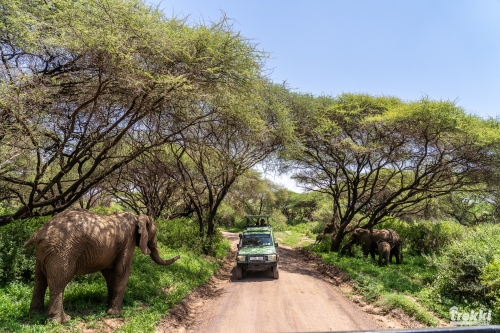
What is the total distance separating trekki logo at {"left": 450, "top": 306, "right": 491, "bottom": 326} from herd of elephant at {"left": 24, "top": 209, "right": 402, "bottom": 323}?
292 inches

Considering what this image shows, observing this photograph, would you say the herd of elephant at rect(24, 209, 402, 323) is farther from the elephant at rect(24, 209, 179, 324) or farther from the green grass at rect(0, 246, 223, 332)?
the green grass at rect(0, 246, 223, 332)

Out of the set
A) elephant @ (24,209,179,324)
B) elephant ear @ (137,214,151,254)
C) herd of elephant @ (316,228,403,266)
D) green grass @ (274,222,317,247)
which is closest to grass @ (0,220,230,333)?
elephant @ (24,209,179,324)

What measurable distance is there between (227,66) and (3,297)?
7.53 metres

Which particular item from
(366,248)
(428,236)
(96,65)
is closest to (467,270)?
(366,248)

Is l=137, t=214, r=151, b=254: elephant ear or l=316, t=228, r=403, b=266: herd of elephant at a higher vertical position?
l=137, t=214, r=151, b=254: elephant ear

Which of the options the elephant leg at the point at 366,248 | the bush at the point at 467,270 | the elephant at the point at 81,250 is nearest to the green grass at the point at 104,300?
the elephant at the point at 81,250

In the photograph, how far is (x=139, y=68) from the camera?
799cm

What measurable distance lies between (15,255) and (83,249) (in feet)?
8.66

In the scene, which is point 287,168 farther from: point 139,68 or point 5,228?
point 5,228

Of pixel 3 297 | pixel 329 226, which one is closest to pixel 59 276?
pixel 3 297

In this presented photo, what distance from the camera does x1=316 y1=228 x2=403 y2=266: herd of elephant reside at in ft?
48.7

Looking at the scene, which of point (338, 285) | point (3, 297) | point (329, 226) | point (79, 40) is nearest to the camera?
point (3, 297)

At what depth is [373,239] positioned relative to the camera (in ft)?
53.6

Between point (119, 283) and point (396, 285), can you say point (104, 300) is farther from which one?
point (396, 285)
